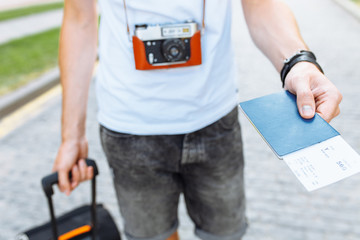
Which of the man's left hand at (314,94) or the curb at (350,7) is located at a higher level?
the man's left hand at (314,94)

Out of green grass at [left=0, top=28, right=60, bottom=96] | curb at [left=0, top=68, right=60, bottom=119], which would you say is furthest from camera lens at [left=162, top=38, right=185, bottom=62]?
green grass at [left=0, top=28, right=60, bottom=96]

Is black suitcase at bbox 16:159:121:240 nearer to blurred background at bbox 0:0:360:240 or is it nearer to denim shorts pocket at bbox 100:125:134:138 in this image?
denim shorts pocket at bbox 100:125:134:138

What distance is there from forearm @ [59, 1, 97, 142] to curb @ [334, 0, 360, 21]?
7466 millimetres

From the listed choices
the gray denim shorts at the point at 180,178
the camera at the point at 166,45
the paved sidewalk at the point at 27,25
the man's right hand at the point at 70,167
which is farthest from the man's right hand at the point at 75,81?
the paved sidewalk at the point at 27,25

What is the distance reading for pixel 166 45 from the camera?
46.4 inches

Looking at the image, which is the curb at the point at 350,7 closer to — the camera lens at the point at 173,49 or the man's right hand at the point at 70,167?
the camera lens at the point at 173,49

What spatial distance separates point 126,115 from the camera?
1261mm

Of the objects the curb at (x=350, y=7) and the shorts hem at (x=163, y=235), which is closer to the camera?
the shorts hem at (x=163, y=235)

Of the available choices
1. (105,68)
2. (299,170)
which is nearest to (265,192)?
(105,68)

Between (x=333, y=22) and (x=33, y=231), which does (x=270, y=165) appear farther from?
(x=333, y=22)

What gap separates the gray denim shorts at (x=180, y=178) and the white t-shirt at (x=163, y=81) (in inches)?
2.1

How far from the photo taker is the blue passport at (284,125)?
2.69ft

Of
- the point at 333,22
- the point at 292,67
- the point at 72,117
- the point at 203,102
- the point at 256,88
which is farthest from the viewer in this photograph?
the point at 333,22

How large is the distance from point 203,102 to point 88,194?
1.91 metres
